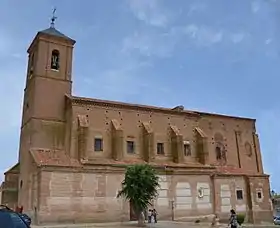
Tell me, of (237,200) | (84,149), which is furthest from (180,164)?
(84,149)

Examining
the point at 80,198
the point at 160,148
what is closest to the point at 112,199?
the point at 80,198

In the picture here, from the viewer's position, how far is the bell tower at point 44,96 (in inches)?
1385

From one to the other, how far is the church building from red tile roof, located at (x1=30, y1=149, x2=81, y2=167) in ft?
0.29

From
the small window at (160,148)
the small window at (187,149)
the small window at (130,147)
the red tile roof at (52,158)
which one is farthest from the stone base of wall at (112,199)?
the small window at (130,147)

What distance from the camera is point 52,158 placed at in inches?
1287

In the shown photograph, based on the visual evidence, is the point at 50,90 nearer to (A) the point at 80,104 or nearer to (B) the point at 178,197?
(A) the point at 80,104

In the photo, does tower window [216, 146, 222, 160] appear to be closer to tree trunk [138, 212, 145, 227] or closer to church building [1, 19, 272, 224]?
church building [1, 19, 272, 224]

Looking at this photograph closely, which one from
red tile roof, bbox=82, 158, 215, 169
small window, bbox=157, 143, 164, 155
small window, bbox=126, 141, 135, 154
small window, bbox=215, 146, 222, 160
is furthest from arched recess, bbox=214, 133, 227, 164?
small window, bbox=126, 141, 135, 154

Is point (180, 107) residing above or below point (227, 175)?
above

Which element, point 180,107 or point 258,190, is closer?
point 258,190

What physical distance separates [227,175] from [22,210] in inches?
829

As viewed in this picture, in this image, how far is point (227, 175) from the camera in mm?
39156

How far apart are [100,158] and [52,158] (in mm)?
5057

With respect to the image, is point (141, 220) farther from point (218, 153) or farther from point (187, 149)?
point (218, 153)
